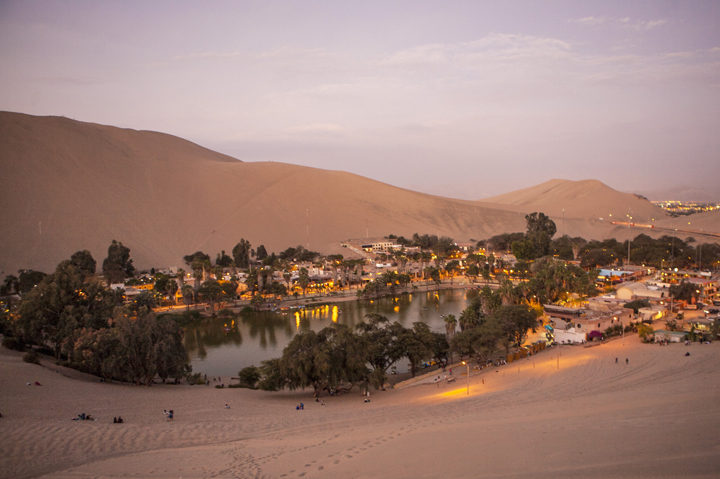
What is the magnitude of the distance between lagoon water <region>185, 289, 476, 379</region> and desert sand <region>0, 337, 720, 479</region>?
Answer: 7.34 metres

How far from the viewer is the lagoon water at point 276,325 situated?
24.1m

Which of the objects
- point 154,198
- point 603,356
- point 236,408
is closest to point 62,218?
point 154,198

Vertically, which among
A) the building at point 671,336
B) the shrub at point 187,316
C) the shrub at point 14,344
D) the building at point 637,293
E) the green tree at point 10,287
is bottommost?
the shrub at point 187,316

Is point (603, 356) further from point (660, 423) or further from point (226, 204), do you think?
point (226, 204)

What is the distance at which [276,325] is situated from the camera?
3192 centimetres

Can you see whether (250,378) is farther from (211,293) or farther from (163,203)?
(163,203)

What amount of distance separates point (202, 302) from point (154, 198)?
135 ft

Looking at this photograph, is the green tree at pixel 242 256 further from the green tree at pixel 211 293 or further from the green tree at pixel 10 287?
the green tree at pixel 10 287

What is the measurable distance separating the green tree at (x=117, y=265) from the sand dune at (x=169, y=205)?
7.03 m

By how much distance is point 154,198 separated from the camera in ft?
237

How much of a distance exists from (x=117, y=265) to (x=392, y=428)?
42.8 metres

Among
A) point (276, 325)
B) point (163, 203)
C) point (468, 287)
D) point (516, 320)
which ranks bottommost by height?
point (276, 325)

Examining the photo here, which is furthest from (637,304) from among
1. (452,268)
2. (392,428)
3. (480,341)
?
(452,268)

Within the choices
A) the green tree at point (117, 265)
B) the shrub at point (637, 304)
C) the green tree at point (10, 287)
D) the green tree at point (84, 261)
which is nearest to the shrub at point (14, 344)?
the green tree at point (10, 287)
